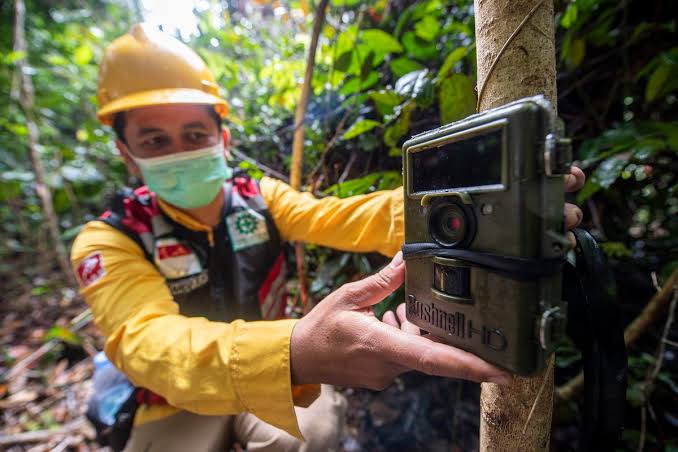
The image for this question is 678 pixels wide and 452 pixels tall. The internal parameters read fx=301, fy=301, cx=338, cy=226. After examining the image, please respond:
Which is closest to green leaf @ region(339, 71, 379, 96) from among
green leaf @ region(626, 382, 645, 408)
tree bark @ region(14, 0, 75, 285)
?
green leaf @ region(626, 382, 645, 408)

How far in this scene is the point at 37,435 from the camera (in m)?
1.76

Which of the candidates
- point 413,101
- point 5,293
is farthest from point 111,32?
point 413,101

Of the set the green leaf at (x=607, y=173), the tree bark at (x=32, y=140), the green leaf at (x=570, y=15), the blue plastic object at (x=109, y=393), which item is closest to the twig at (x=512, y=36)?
the green leaf at (x=607, y=173)

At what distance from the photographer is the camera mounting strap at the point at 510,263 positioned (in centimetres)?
39

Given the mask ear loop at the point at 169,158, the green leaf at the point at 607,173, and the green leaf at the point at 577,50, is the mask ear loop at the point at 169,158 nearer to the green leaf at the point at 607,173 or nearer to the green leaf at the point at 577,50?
the green leaf at the point at 607,173

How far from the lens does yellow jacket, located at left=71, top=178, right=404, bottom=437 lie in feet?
2.02

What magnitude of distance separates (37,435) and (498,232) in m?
2.69

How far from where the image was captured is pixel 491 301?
436 mm

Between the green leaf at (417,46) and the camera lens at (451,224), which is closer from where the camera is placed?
the camera lens at (451,224)

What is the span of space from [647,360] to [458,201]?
145 cm

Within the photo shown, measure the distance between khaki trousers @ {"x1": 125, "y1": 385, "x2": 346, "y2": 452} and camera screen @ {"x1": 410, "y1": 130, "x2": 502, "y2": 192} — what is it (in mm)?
1115

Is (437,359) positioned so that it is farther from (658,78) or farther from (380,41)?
(658,78)

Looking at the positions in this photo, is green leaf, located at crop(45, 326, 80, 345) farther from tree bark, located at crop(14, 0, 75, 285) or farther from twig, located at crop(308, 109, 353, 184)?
twig, located at crop(308, 109, 353, 184)

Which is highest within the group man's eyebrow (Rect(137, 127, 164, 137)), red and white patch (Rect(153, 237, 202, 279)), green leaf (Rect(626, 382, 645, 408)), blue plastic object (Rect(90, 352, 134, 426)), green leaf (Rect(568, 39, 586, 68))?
green leaf (Rect(568, 39, 586, 68))
